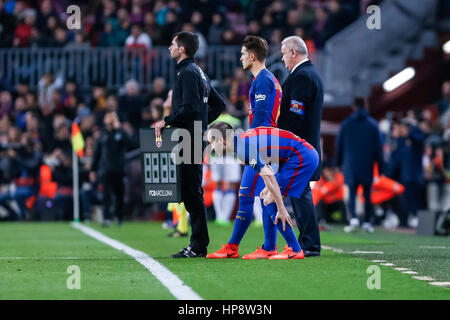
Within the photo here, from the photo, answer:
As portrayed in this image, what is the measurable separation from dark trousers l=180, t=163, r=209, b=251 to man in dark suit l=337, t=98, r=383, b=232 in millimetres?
6562

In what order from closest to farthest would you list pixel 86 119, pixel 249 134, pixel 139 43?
pixel 249 134 → pixel 86 119 → pixel 139 43

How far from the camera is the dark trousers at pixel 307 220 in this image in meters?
9.30

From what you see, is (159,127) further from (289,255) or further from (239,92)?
(239,92)

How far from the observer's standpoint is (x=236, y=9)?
25203 mm

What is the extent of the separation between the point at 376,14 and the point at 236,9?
16.2 ft

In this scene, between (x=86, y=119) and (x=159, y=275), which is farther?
(x=86, y=119)

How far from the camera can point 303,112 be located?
9.45 metres

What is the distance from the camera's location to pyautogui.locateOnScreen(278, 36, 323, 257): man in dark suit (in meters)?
9.34

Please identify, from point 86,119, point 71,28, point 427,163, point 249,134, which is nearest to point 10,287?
point 249,134

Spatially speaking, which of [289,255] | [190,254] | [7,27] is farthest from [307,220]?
[7,27]

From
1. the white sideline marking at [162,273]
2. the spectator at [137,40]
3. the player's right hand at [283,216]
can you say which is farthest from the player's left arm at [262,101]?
the spectator at [137,40]

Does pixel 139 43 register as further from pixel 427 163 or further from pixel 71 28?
pixel 427 163

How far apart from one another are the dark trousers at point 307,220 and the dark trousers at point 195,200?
92 cm

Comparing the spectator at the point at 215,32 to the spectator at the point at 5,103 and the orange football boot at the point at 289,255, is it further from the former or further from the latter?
the orange football boot at the point at 289,255
